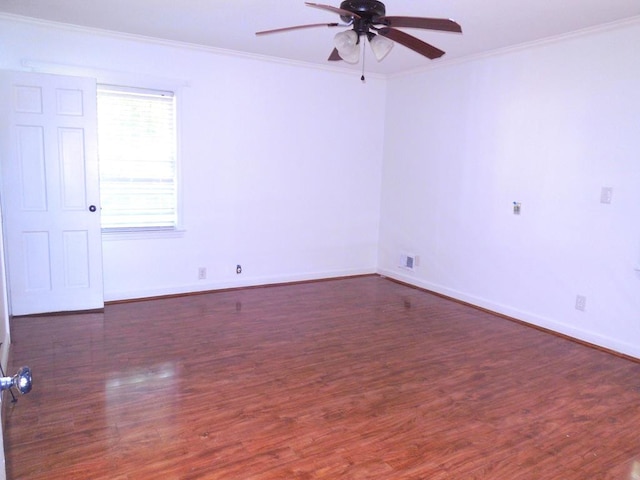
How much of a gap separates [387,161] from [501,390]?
3672 millimetres

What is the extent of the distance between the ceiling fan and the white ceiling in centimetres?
80

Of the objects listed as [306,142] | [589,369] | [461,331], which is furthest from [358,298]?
[589,369]

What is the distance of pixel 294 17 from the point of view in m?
3.76

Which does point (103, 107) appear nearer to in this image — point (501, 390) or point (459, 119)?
point (459, 119)

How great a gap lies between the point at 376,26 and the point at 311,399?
2261 millimetres

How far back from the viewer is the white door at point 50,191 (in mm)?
4000

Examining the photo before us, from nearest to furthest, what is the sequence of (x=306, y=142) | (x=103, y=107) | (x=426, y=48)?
(x=426, y=48)
(x=103, y=107)
(x=306, y=142)

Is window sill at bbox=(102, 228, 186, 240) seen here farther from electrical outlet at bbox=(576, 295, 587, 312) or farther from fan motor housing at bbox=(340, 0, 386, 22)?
electrical outlet at bbox=(576, 295, 587, 312)

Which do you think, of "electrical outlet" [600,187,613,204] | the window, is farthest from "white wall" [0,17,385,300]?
"electrical outlet" [600,187,613,204]

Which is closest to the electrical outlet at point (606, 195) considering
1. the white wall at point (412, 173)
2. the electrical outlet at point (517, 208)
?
the white wall at point (412, 173)

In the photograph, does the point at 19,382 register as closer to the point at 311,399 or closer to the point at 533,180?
the point at 311,399

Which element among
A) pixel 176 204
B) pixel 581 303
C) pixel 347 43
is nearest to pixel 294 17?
pixel 347 43

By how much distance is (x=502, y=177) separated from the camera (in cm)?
467

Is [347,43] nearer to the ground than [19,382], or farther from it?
farther from it
